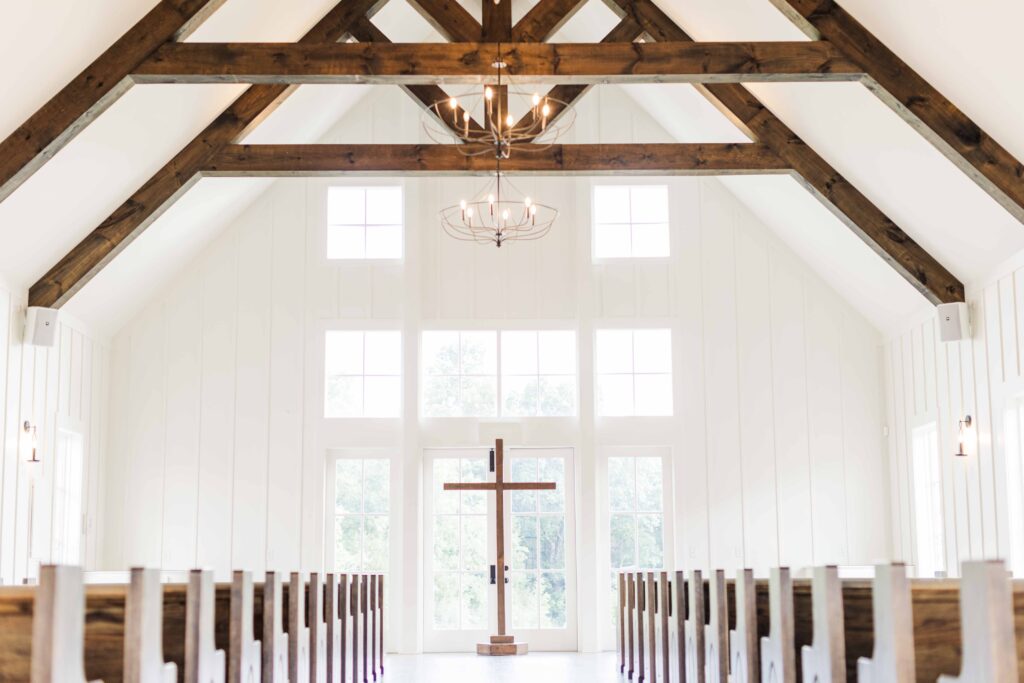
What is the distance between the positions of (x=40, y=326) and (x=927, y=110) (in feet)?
19.6

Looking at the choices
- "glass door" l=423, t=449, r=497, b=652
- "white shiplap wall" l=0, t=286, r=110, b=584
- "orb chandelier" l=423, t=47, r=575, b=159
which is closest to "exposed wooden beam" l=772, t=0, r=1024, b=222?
"orb chandelier" l=423, t=47, r=575, b=159

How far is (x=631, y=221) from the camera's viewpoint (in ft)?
34.4

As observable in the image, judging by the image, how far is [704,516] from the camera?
9945mm

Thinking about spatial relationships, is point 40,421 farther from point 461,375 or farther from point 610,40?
point 610,40

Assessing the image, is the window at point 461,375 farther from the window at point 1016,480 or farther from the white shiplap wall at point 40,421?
the window at point 1016,480

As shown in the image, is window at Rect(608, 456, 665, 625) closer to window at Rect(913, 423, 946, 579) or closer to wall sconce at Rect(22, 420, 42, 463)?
window at Rect(913, 423, 946, 579)

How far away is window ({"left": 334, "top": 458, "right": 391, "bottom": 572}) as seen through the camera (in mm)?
10000

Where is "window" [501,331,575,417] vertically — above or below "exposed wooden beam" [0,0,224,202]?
below

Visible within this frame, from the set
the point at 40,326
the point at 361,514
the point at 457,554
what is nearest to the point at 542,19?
the point at 40,326

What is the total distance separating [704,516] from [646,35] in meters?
4.07

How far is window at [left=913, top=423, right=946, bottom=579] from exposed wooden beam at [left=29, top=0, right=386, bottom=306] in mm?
5464

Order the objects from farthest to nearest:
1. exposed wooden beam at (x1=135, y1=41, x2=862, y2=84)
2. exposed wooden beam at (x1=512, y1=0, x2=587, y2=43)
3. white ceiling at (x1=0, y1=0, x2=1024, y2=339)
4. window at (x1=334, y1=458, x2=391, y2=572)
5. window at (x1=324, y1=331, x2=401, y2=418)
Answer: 1. window at (x1=324, y1=331, x2=401, y2=418)
2. window at (x1=334, y1=458, x2=391, y2=572)
3. exposed wooden beam at (x1=512, y1=0, x2=587, y2=43)
4. exposed wooden beam at (x1=135, y1=41, x2=862, y2=84)
5. white ceiling at (x1=0, y1=0, x2=1024, y2=339)

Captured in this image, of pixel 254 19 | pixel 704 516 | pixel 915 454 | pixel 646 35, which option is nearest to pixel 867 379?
pixel 915 454

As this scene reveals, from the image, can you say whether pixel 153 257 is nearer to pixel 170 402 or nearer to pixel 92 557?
pixel 170 402
